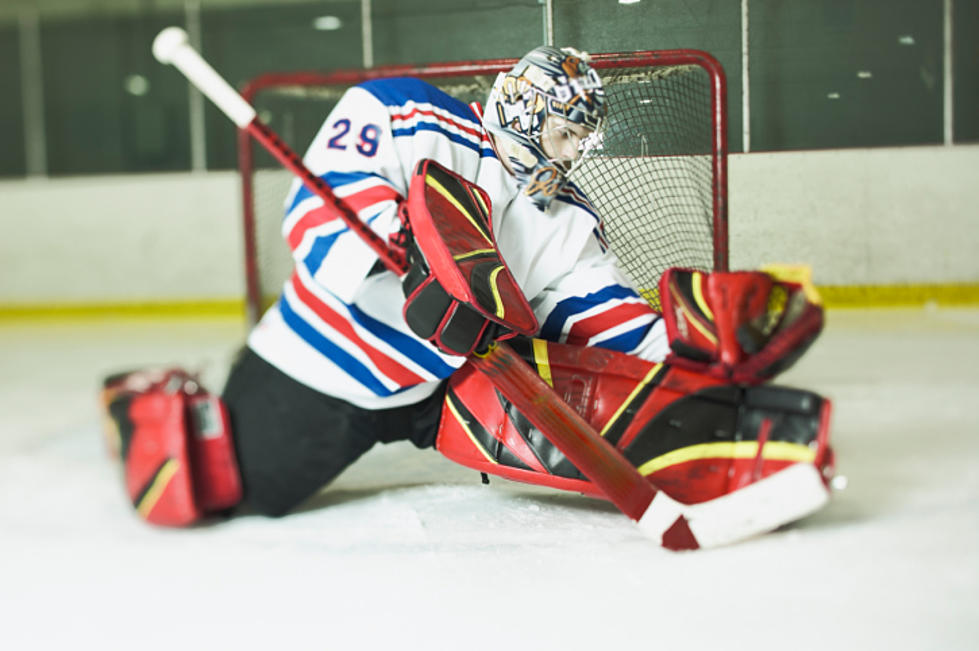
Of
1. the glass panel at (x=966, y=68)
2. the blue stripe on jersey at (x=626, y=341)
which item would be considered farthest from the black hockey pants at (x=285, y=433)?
the glass panel at (x=966, y=68)

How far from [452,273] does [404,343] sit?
0.78ft

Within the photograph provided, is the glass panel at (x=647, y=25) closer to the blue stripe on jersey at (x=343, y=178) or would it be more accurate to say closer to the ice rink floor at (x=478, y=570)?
the blue stripe on jersey at (x=343, y=178)

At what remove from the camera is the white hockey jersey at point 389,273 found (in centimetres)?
119

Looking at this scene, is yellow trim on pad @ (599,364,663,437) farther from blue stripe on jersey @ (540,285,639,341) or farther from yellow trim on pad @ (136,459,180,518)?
yellow trim on pad @ (136,459,180,518)

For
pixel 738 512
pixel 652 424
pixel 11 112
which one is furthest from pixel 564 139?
pixel 11 112

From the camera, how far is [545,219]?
130 centimetres

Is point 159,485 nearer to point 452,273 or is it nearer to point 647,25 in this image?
point 452,273

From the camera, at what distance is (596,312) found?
4.47ft

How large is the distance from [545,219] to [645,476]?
387 mm

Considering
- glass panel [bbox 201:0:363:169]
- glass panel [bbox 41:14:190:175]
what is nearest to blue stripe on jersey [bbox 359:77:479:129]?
glass panel [bbox 201:0:363:169]

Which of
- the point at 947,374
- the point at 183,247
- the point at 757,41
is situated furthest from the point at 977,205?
the point at 183,247

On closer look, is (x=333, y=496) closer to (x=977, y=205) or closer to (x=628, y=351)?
(x=628, y=351)

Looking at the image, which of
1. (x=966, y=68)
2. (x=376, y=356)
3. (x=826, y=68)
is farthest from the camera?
(x=966, y=68)

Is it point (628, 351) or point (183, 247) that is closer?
point (628, 351)
